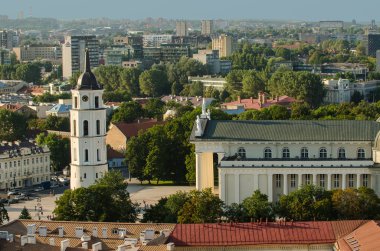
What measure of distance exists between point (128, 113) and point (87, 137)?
137 feet

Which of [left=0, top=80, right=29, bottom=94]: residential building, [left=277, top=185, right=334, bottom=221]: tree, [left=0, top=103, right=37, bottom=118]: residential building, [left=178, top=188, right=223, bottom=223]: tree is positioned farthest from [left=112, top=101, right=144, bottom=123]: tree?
[left=178, top=188, right=223, bottom=223]: tree

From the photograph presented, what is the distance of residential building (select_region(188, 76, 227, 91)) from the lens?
160 m

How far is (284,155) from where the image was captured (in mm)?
63344

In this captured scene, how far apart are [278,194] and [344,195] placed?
32.8 ft

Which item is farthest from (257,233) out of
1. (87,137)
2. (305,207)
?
(87,137)

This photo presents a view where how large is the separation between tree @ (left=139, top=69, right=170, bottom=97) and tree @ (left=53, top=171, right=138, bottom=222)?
103m

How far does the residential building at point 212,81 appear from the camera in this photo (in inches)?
6318

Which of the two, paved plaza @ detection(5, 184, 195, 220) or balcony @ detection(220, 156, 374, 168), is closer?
balcony @ detection(220, 156, 374, 168)

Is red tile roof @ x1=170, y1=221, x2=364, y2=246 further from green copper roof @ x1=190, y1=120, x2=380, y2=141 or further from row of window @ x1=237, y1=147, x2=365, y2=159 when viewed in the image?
green copper roof @ x1=190, y1=120, x2=380, y2=141

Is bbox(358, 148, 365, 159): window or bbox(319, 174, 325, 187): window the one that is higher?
bbox(358, 148, 365, 159): window

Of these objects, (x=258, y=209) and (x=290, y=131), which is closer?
(x=258, y=209)

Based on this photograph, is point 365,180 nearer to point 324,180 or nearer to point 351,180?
point 351,180

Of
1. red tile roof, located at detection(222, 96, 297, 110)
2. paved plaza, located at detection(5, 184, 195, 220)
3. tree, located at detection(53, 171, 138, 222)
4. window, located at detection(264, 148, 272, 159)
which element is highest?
window, located at detection(264, 148, 272, 159)

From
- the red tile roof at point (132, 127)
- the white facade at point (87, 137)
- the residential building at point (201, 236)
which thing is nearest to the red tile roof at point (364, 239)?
the residential building at point (201, 236)
